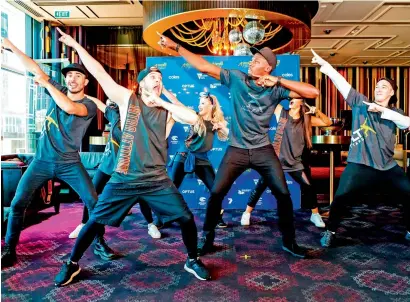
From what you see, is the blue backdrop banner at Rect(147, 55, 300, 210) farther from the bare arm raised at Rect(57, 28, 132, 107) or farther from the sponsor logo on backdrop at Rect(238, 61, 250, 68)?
the bare arm raised at Rect(57, 28, 132, 107)

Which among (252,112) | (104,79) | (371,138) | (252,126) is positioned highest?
(104,79)

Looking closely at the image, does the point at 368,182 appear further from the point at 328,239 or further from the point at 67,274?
the point at 67,274

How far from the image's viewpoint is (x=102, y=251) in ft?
10.4

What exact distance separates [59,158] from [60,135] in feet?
0.62

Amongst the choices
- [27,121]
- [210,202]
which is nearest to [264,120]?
[210,202]

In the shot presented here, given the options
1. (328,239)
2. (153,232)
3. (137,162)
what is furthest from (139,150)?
(328,239)

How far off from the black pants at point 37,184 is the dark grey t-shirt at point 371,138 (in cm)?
242

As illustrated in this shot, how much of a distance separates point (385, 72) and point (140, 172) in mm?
13450

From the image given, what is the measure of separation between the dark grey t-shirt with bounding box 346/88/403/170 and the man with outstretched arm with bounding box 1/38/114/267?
2391mm

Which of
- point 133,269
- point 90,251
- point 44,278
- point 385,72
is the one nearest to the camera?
point 44,278

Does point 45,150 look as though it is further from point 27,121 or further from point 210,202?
point 27,121

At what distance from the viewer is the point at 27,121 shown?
24.6 feet

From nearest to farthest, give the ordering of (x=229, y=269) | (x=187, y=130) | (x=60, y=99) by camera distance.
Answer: (x=60, y=99) → (x=229, y=269) → (x=187, y=130)

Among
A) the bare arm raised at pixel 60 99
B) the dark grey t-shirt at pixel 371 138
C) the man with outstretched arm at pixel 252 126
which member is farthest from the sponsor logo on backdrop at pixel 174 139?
the dark grey t-shirt at pixel 371 138
